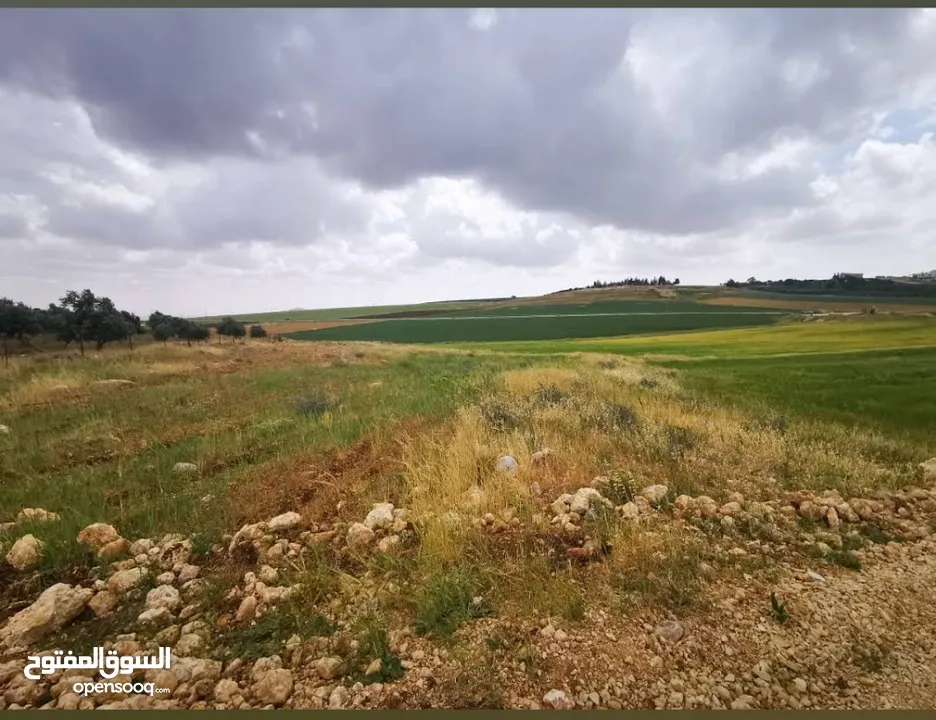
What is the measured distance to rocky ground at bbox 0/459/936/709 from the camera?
296 cm

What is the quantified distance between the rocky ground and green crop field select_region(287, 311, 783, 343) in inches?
2752

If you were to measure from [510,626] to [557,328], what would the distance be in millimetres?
82071

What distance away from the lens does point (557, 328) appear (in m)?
83.2

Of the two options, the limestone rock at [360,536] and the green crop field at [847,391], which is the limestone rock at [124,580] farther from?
the green crop field at [847,391]

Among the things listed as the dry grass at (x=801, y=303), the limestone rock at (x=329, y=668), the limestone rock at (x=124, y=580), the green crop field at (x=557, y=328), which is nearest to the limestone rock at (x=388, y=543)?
the limestone rock at (x=329, y=668)

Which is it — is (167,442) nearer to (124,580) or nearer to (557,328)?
(124,580)

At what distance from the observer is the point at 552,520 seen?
4926mm

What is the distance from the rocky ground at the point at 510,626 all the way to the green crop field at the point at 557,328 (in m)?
69.9

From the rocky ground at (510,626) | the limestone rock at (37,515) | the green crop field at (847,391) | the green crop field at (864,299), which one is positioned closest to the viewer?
the rocky ground at (510,626)

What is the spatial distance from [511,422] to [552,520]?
12.4 ft

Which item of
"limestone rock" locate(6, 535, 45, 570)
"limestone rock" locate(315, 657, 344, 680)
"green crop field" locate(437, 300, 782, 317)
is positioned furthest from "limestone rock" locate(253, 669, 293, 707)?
"green crop field" locate(437, 300, 782, 317)

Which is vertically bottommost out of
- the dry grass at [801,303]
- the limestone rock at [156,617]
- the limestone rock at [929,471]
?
the limestone rock at [929,471]

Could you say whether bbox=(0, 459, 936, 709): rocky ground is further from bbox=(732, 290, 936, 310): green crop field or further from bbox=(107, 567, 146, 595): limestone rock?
bbox=(732, 290, 936, 310): green crop field

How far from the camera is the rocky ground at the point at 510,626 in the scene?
2.96 meters
